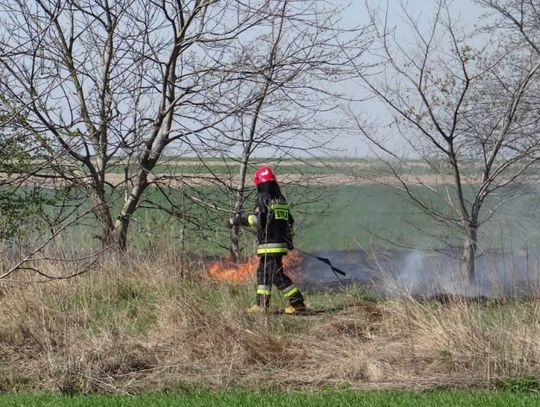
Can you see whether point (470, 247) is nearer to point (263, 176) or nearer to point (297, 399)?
point (263, 176)

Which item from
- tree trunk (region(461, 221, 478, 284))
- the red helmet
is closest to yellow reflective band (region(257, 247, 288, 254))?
the red helmet

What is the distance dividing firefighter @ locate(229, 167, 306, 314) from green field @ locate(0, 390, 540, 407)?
121 inches

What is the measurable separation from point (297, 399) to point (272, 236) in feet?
13.0

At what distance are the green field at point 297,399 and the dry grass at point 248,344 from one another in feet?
1.26

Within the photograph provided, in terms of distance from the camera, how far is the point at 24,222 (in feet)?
34.4

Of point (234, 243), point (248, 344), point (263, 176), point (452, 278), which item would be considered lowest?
point (248, 344)

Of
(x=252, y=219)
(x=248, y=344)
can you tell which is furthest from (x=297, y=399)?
(x=252, y=219)

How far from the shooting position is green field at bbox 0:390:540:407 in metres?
5.93

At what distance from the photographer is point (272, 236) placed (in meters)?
10.0

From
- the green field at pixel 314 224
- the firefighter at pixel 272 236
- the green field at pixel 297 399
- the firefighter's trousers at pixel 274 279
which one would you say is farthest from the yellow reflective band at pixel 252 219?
the green field at pixel 297 399

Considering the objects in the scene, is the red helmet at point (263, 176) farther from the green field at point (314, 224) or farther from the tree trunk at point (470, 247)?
the tree trunk at point (470, 247)

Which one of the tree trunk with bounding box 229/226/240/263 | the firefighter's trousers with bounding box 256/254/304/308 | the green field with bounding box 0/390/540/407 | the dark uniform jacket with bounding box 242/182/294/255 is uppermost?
the dark uniform jacket with bounding box 242/182/294/255

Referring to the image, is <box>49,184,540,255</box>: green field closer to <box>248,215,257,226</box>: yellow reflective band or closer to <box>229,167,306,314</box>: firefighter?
<box>229,167,306,314</box>: firefighter

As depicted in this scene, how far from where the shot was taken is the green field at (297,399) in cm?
593
